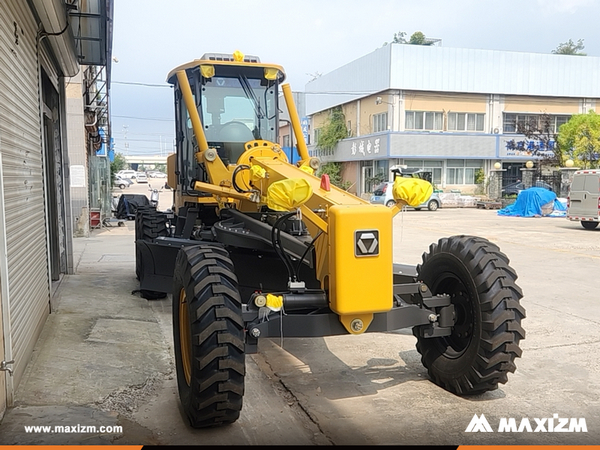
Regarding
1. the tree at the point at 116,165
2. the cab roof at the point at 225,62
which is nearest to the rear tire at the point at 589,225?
the cab roof at the point at 225,62

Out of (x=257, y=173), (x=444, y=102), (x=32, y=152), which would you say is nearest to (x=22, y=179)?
(x=32, y=152)

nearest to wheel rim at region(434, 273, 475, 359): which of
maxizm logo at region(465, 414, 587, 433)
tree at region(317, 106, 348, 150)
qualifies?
maxizm logo at region(465, 414, 587, 433)

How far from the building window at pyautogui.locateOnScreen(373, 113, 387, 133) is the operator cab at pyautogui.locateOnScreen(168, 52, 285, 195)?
30332 millimetres

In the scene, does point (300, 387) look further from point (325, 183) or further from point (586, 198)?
point (586, 198)

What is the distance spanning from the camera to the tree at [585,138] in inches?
1172

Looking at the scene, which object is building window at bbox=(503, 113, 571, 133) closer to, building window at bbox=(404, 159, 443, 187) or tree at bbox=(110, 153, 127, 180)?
building window at bbox=(404, 159, 443, 187)

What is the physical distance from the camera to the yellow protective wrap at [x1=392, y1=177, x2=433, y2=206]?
14.6ft

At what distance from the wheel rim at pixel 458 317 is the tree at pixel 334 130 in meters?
38.1

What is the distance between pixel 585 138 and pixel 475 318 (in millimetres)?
28747

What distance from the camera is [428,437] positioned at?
163 inches

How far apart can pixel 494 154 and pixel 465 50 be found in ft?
22.0

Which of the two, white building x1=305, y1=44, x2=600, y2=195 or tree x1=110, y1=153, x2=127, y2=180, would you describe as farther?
tree x1=110, y1=153, x2=127, y2=180

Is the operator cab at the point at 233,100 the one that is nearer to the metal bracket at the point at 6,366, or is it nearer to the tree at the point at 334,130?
the metal bracket at the point at 6,366

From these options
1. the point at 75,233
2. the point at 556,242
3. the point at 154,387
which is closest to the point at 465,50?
the point at 556,242
